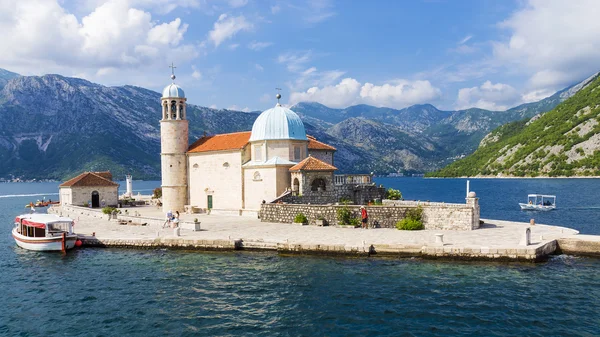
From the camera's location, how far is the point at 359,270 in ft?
75.9

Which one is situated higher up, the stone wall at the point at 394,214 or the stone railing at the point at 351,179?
the stone railing at the point at 351,179

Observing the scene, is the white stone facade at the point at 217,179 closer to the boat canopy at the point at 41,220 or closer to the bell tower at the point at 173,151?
the bell tower at the point at 173,151

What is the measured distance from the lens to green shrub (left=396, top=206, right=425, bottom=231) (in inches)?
1225

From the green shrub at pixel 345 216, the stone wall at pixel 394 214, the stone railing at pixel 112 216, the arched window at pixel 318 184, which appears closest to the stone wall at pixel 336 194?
the arched window at pixel 318 184

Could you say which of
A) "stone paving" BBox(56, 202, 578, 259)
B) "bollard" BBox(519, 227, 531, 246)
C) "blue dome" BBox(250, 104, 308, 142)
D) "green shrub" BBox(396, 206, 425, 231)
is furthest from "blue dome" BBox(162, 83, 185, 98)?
"bollard" BBox(519, 227, 531, 246)

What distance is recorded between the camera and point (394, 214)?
3238 cm

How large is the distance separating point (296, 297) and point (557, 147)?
157 meters

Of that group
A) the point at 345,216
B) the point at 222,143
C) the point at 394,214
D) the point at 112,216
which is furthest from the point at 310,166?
the point at 112,216

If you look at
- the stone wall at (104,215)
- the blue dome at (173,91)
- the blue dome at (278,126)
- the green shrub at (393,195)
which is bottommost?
the stone wall at (104,215)

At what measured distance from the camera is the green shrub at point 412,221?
102 ft

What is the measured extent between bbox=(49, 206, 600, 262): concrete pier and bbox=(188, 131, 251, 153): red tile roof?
9.69 meters

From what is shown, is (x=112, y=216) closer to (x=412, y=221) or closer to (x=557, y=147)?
(x=412, y=221)

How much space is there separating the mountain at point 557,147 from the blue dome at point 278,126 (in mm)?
125859

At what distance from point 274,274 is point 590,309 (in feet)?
46.0
